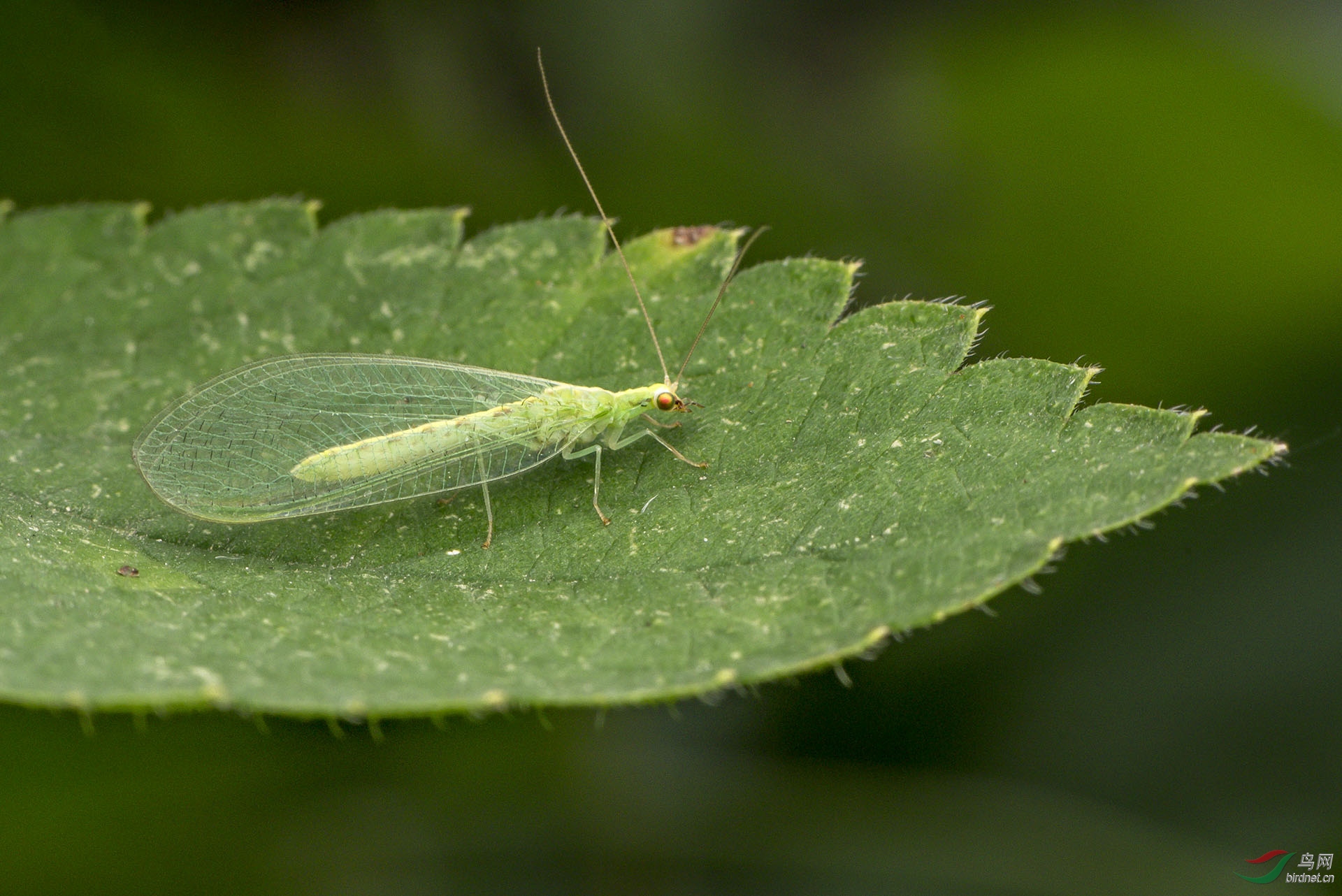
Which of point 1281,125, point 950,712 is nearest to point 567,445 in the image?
point 950,712

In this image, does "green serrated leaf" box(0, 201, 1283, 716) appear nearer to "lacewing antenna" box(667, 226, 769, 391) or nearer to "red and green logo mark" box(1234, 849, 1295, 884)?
"lacewing antenna" box(667, 226, 769, 391)

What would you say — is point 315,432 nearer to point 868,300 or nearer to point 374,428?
point 374,428

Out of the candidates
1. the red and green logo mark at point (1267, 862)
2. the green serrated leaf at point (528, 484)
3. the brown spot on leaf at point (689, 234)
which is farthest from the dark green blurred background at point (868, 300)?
the green serrated leaf at point (528, 484)

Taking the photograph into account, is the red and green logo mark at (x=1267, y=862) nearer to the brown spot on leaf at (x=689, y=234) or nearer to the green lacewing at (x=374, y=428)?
the green lacewing at (x=374, y=428)

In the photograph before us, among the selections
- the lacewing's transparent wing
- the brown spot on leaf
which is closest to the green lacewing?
the lacewing's transparent wing

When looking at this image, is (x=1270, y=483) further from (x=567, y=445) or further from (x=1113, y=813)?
(x=567, y=445)

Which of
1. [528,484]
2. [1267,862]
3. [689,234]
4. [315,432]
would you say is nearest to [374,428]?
[315,432]
